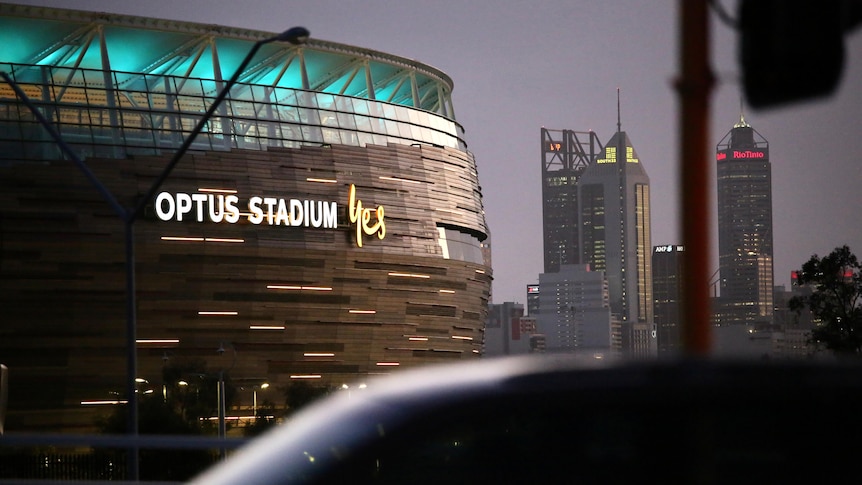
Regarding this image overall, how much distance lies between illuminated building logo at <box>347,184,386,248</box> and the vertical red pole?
174 feet

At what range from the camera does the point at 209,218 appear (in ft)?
179

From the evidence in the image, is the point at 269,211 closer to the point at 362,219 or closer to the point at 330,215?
the point at 330,215

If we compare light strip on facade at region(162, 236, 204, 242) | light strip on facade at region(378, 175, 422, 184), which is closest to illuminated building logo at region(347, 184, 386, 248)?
light strip on facade at region(378, 175, 422, 184)

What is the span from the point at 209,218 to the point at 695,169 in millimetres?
50371

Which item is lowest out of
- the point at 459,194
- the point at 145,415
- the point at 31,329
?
the point at 145,415

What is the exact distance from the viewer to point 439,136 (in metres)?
66.6

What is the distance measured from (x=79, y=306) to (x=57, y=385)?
3590mm

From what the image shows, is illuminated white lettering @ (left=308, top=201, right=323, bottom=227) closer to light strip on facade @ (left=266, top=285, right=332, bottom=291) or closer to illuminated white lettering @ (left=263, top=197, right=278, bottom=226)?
illuminated white lettering @ (left=263, top=197, right=278, bottom=226)

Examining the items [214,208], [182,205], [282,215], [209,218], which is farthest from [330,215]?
[182,205]

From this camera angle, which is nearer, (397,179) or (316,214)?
(316,214)

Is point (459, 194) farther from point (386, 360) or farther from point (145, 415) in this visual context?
point (145, 415)

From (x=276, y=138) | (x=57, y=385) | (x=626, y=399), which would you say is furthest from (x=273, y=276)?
(x=626, y=399)

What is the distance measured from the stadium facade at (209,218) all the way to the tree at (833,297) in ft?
67.2

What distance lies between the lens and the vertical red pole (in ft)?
17.9
